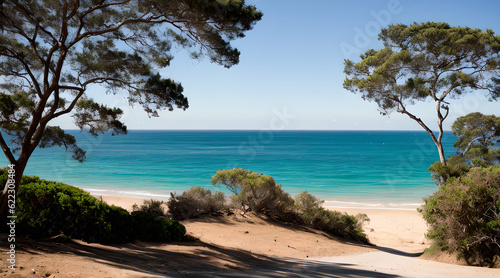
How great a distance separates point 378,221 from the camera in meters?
20.2

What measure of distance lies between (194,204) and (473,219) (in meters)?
9.69

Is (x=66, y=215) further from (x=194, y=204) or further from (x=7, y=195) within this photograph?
(x=194, y=204)

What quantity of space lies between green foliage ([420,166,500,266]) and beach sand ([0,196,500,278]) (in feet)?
3.40

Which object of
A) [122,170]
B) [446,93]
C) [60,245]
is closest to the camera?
[60,245]

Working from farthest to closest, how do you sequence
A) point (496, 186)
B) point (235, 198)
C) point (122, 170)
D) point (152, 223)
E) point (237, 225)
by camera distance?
point (122, 170) → point (235, 198) → point (237, 225) → point (496, 186) → point (152, 223)

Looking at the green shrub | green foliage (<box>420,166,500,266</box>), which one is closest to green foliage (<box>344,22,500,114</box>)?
green foliage (<box>420,166,500,266</box>)

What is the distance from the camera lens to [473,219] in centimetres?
934

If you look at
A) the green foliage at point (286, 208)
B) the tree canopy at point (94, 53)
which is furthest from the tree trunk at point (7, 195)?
the green foliage at point (286, 208)

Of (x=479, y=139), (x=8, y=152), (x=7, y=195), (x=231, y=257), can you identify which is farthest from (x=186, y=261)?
(x=479, y=139)

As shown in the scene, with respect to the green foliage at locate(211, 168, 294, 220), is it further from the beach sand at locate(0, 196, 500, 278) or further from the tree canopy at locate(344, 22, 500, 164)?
the tree canopy at locate(344, 22, 500, 164)

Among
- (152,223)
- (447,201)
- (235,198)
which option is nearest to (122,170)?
(235,198)

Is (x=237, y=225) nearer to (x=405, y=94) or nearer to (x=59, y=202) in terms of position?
(x=59, y=202)

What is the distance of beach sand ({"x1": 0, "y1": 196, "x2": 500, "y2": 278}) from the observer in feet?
18.2

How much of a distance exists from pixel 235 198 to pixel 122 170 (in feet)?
112
